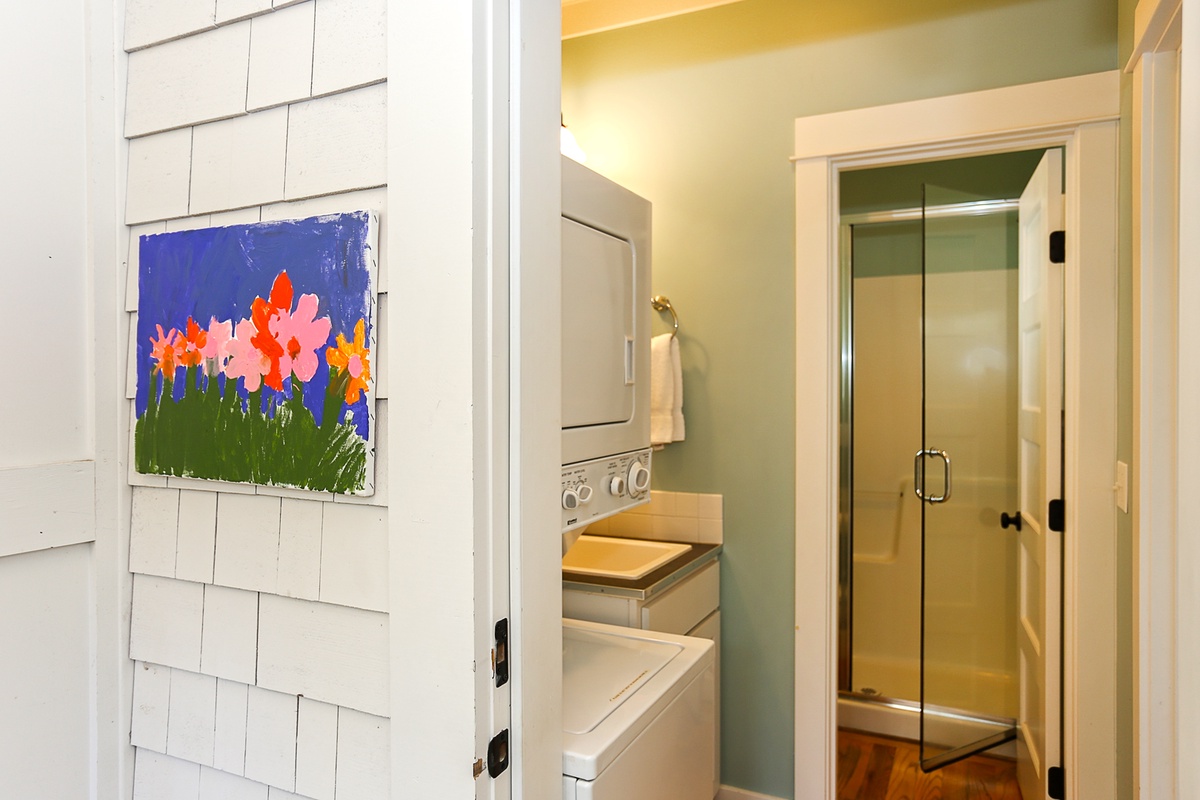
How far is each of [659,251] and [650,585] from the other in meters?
1.15

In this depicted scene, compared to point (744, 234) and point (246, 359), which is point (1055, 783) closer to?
point (744, 234)

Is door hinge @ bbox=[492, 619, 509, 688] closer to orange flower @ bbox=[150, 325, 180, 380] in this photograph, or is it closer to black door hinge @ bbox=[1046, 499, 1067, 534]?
orange flower @ bbox=[150, 325, 180, 380]

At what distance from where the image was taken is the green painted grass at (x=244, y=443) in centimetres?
98

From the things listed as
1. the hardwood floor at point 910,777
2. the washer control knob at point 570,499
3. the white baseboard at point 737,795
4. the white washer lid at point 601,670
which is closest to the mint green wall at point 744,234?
the white baseboard at point 737,795

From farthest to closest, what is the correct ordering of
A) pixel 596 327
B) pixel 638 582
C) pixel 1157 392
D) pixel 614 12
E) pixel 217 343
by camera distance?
pixel 614 12
pixel 638 582
pixel 1157 392
pixel 596 327
pixel 217 343

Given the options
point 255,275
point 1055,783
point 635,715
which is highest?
point 255,275

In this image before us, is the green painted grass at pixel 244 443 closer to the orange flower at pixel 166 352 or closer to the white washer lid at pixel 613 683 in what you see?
the orange flower at pixel 166 352

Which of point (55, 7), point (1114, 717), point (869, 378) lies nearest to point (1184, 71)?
point (55, 7)

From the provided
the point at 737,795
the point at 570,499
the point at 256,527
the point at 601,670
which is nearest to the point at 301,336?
the point at 256,527

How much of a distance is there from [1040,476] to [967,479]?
89 cm

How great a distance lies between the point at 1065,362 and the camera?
2.12 metres

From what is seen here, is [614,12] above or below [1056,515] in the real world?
above

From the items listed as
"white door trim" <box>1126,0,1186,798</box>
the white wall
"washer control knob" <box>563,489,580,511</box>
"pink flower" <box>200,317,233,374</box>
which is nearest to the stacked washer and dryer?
"washer control knob" <box>563,489,580,511</box>

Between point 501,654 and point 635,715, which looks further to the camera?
point 635,715
